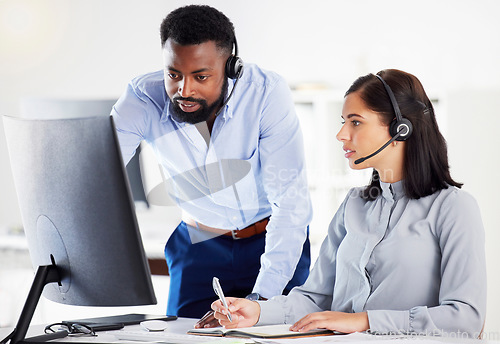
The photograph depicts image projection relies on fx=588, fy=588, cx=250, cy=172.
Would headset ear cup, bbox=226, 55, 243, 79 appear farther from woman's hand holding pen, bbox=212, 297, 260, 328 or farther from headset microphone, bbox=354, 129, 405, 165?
woman's hand holding pen, bbox=212, 297, 260, 328

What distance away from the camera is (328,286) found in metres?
1.34

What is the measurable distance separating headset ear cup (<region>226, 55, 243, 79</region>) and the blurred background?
1.22m

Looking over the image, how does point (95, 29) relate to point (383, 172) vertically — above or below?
above

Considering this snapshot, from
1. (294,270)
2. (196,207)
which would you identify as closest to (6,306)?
(196,207)

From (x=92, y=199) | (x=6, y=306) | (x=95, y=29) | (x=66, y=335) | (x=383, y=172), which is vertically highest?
(x=95, y=29)

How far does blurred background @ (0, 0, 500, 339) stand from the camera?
117 inches

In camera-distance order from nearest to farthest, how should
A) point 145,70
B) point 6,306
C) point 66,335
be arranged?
point 66,335, point 6,306, point 145,70

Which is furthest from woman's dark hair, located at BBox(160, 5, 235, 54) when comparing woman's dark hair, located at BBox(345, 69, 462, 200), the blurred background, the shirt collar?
the blurred background

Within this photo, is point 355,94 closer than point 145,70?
Yes

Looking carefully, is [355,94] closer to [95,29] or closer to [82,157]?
[82,157]

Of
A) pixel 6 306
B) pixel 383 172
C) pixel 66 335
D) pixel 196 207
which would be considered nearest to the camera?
pixel 66 335

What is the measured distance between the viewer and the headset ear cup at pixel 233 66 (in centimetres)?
160

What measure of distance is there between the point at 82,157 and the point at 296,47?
8.79ft

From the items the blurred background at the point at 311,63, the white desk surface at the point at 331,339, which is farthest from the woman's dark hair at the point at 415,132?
the blurred background at the point at 311,63
